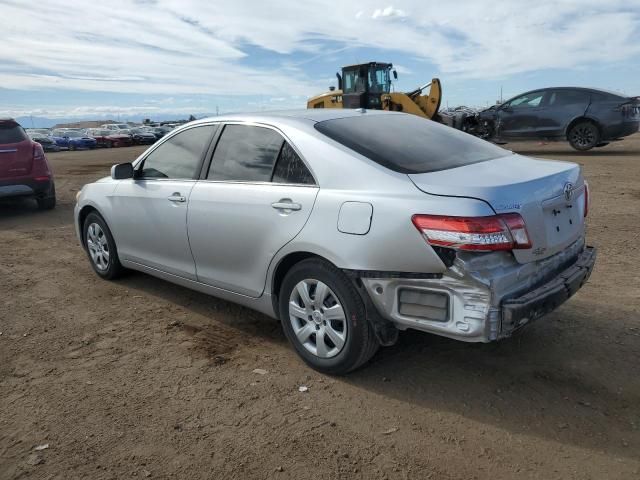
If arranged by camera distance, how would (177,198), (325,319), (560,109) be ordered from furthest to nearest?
(560,109)
(177,198)
(325,319)

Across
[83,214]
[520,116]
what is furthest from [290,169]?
[520,116]

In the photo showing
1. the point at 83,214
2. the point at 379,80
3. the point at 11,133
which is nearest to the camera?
the point at 83,214

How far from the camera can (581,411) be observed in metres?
3.01

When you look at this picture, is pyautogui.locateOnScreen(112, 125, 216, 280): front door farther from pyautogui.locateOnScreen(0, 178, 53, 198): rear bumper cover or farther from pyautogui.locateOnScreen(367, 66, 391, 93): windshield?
pyautogui.locateOnScreen(367, 66, 391, 93): windshield

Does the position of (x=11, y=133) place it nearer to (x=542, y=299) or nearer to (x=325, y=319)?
(x=325, y=319)

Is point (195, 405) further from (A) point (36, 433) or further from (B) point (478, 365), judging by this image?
(B) point (478, 365)

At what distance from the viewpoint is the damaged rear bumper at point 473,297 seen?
2.82 metres

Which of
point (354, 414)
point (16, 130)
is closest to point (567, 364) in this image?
point (354, 414)

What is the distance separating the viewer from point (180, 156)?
4535mm

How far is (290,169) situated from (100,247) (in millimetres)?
2779

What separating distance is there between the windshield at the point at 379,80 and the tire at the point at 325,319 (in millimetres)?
16847

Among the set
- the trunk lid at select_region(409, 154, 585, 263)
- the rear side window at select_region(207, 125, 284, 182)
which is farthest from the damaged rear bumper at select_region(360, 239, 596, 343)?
the rear side window at select_region(207, 125, 284, 182)

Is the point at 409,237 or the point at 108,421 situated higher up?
the point at 409,237

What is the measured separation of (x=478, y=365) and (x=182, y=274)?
2.35 m
